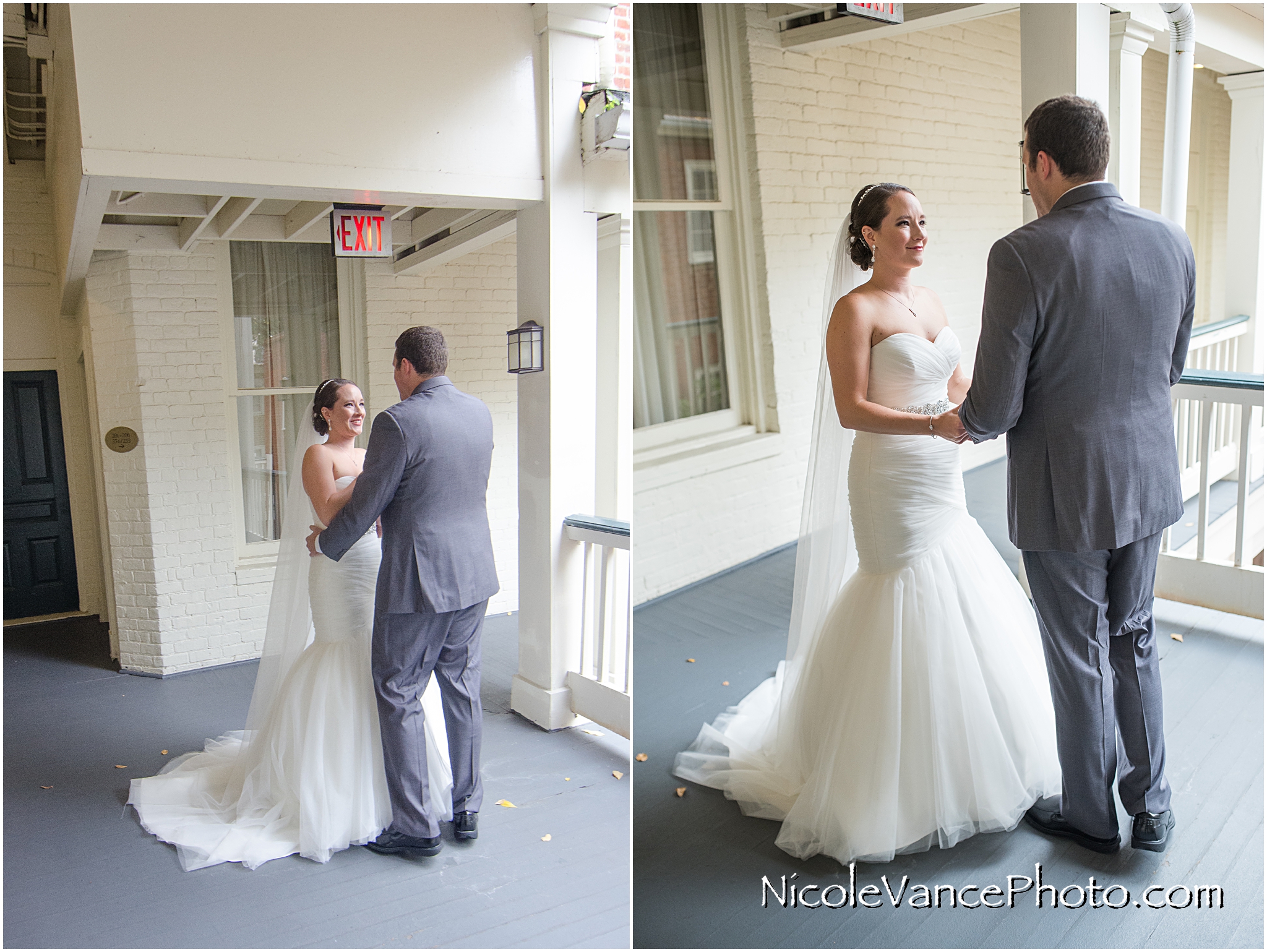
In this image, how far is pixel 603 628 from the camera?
14.0 feet

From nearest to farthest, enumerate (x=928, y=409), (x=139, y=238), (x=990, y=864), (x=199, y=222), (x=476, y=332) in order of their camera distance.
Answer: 1. (x=990, y=864)
2. (x=928, y=409)
3. (x=199, y=222)
4. (x=139, y=238)
5. (x=476, y=332)

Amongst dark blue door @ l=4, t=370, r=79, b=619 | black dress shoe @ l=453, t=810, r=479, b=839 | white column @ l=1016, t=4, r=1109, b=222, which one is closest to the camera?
black dress shoe @ l=453, t=810, r=479, b=839

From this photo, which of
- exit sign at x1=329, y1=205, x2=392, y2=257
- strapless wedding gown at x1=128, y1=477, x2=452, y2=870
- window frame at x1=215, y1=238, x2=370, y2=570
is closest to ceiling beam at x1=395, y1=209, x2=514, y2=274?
window frame at x1=215, y1=238, x2=370, y2=570

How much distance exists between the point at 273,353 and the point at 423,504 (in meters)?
3.82

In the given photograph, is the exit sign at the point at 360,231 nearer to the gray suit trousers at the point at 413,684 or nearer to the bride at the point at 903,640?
the gray suit trousers at the point at 413,684

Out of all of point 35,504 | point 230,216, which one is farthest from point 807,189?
point 35,504

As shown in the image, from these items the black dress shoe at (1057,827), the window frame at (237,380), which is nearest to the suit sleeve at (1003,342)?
the black dress shoe at (1057,827)

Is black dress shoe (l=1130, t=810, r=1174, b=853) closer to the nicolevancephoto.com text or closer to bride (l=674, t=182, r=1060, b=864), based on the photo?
the nicolevancephoto.com text

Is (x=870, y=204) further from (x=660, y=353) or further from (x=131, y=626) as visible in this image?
(x=131, y=626)

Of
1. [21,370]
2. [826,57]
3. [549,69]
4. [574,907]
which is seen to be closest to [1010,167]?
[826,57]

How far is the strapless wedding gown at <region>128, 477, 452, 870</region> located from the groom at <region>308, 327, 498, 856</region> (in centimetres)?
12

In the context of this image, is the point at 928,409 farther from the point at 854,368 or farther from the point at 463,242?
the point at 463,242

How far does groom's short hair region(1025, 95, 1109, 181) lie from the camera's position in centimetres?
222

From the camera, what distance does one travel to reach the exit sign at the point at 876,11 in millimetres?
3662
